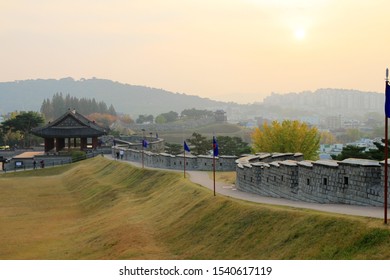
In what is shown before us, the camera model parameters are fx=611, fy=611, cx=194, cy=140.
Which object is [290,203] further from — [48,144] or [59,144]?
[48,144]

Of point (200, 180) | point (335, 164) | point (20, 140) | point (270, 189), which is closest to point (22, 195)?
point (200, 180)

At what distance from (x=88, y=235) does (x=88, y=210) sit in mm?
8898

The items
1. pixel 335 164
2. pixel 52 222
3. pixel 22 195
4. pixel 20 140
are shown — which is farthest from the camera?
pixel 20 140

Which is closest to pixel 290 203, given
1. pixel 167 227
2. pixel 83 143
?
pixel 167 227

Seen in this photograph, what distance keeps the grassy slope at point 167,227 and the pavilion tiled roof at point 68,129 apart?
3379 cm

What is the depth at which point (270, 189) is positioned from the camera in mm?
25562

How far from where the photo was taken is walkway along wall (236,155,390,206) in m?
19.1

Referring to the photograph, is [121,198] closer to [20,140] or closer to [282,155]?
[282,155]

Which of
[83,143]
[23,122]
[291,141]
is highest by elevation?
[23,122]

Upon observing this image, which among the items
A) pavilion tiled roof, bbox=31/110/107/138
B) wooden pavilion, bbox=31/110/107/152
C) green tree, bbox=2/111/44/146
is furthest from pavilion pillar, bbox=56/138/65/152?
green tree, bbox=2/111/44/146

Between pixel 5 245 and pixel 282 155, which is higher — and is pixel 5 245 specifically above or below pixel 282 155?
below

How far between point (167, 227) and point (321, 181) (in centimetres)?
608

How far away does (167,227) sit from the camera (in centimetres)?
2331

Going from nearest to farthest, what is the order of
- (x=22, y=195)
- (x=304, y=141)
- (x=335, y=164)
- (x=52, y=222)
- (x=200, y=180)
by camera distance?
(x=335, y=164), (x=52, y=222), (x=200, y=180), (x=22, y=195), (x=304, y=141)
